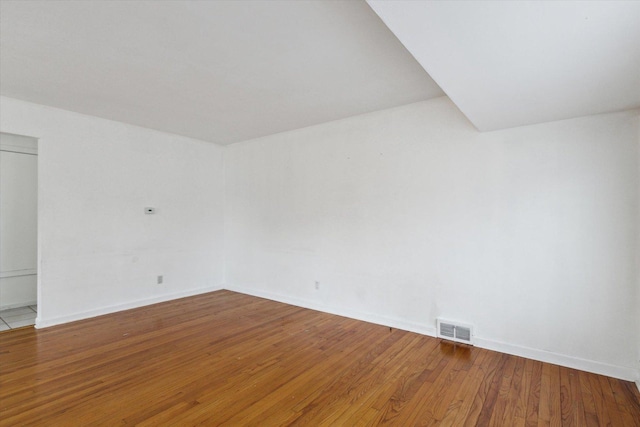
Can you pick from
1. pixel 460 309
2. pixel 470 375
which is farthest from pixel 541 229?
pixel 470 375

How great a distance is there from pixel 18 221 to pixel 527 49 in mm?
6212

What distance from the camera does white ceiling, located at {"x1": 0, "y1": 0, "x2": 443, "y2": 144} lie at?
6.47 ft

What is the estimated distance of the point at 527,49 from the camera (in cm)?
166

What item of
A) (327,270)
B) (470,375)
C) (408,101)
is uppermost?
(408,101)

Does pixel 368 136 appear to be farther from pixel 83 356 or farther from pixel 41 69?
pixel 83 356

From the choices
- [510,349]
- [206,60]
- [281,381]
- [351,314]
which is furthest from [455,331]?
[206,60]

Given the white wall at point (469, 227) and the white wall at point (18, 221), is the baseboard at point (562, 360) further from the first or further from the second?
the white wall at point (18, 221)

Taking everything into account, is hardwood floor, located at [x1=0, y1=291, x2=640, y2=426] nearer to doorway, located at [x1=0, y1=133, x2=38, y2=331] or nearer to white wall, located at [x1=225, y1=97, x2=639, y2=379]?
white wall, located at [x1=225, y1=97, x2=639, y2=379]

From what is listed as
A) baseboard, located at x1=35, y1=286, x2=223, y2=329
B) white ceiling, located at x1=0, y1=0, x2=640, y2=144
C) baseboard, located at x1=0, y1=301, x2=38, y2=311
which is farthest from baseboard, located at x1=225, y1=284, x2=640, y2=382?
baseboard, located at x1=0, y1=301, x2=38, y2=311

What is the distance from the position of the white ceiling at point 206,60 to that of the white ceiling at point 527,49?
0.53 metres

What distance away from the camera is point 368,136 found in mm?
3945

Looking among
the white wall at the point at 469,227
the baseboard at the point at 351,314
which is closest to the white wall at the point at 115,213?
the baseboard at the point at 351,314

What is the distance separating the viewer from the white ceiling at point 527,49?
1370 millimetres

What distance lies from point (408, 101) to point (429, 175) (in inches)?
35.3
